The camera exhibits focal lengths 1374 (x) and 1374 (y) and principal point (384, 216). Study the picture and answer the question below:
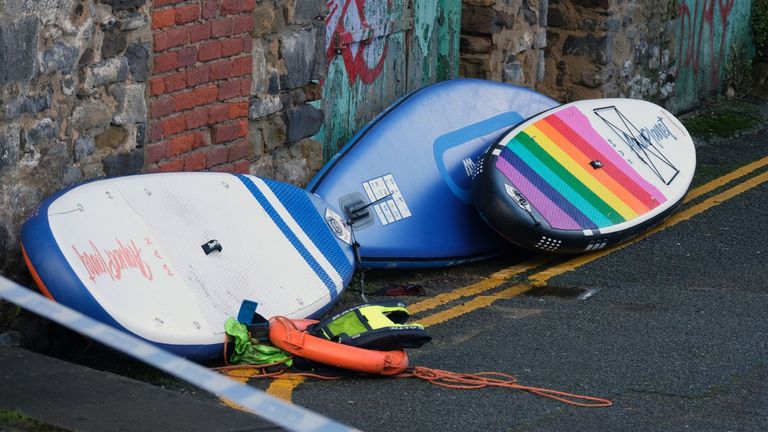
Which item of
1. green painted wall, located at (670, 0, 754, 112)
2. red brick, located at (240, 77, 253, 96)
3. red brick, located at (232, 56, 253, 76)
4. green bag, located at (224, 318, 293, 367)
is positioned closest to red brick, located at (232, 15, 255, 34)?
red brick, located at (232, 56, 253, 76)

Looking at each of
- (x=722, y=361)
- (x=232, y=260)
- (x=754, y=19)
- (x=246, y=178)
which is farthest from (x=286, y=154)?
(x=754, y=19)

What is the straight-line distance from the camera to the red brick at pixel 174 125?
6.06 metres

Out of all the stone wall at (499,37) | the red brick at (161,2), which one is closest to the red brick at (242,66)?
the red brick at (161,2)

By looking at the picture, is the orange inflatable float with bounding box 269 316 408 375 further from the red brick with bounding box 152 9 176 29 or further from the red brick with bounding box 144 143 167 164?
the red brick with bounding box 152 9 176 29

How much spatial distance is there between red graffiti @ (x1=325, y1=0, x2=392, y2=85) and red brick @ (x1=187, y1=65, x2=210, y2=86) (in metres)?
1.30

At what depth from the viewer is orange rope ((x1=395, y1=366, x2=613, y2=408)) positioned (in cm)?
493

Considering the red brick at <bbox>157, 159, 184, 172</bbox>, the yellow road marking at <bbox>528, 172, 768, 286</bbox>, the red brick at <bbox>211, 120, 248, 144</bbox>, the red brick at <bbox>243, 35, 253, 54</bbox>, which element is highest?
the red brick at <bbox>243, 35, 253, 54</bbox>

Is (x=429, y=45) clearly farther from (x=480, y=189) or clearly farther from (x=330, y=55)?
(x=480, y=189)

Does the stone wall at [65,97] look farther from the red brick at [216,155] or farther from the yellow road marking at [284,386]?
the yellow road marking at [284,386]

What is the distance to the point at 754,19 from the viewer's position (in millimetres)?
12305

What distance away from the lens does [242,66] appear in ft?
21.4

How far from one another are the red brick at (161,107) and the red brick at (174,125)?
0.04 metres

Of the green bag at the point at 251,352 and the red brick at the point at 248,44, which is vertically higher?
the red brick at the point at 248,44

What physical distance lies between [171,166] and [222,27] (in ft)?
2.31
